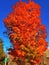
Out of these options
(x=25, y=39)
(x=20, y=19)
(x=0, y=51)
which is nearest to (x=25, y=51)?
(x=25, y=39)

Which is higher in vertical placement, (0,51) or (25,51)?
(0,51)

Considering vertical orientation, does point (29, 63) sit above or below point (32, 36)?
below

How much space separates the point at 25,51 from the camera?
1748 inches

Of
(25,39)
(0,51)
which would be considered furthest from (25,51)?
(0,51)

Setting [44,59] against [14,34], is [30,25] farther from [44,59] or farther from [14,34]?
[44,59]

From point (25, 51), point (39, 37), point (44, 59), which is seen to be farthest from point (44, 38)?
point (44, 59)

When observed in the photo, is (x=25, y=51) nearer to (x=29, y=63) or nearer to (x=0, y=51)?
(x=29, y=63)

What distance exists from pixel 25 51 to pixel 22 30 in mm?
3365

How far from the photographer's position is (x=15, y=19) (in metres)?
45.5

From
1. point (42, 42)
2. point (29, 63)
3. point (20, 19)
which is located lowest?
point (29, 63)

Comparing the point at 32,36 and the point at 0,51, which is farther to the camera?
the point at 0,51

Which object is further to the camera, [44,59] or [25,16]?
[44,59]

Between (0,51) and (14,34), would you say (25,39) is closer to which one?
(14,34)

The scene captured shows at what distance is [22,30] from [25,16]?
2.48m
